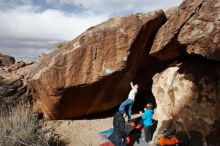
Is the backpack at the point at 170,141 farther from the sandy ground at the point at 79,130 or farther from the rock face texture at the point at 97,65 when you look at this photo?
the rock face texture at the point at 97,65

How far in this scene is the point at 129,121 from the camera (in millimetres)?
11648

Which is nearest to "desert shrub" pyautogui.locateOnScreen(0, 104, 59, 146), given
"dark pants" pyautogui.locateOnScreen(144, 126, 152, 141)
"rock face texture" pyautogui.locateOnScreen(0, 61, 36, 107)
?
"rock face texture" pyautogui.locateOnScreen(0, 61, 36, 107)

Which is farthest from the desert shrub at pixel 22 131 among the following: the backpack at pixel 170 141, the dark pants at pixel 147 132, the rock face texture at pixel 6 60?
the rock face texture at pixel 6 60

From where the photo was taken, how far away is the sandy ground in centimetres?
1157

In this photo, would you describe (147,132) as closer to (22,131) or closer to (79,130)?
(79,130)

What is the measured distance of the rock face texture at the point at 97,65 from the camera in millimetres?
12070

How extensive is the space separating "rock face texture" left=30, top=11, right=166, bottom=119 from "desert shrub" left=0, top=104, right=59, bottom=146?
1.07 meters

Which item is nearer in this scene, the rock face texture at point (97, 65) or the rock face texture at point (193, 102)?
the rock face texture at point (193, 102)

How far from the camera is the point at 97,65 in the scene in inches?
484

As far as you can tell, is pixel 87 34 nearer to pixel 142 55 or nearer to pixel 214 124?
pixel 142 55

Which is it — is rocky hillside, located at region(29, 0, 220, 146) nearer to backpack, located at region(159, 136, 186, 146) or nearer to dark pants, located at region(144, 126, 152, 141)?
dark pants, located at region(144, 126, 152, 141)

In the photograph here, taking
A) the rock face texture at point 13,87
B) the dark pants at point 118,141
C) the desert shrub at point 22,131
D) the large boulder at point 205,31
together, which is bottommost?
the dark pants at point 118,141

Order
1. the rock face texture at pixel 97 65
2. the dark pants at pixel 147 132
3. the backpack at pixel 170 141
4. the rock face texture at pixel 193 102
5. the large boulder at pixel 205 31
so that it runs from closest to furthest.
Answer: the large boulder at pixel 205 31 → the backpack at pixel 170 141 → the rock face texture at pixel 193 102 → the dark pants at pixel 147 132 → the rock face texture at pixel 97 65

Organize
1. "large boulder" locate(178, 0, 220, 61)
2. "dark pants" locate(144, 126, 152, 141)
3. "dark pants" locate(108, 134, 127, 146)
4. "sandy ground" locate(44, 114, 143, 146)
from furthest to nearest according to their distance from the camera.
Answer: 1. "sandy ground" locate(44, 114, 143, 146)
2. "dark pants" locate(144, 126, 152, 141)
3. "dark pants" locate(108, 134, 127, 146)
4. "large boulder" locate(178, 0, 220, 61)
